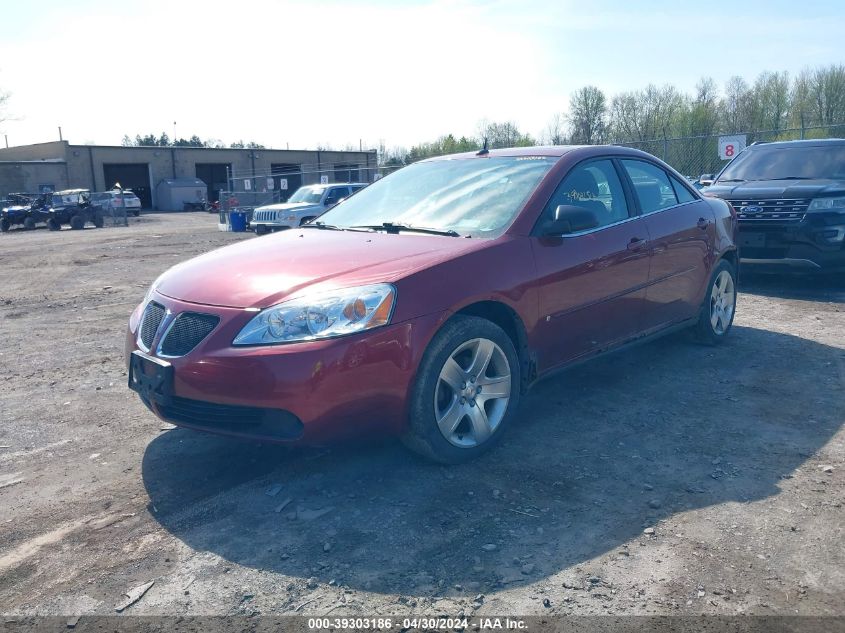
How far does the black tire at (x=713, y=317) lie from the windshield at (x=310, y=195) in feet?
55.3

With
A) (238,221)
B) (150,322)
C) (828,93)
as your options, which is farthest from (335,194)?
(828,93)

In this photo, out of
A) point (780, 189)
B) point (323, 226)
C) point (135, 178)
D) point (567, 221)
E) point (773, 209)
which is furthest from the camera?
point (135, 178)

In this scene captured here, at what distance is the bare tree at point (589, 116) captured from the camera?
3684 cm

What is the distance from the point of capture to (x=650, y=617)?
259cm

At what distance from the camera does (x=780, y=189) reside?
879 cm

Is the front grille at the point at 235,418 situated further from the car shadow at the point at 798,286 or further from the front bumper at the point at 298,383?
the car shadow at the point at 798,286

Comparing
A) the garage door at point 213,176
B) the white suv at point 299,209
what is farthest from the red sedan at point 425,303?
the garage door at point 213,176

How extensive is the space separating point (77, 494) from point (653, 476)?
2886mm

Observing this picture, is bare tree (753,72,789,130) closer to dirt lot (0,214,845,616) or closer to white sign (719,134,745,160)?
white sign (719,134,745,160)

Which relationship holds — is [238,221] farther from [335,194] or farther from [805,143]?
[805,143]

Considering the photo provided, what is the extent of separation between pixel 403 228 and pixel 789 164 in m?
7.22

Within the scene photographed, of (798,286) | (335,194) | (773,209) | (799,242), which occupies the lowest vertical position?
(798,286)

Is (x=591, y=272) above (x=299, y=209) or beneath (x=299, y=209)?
beneath

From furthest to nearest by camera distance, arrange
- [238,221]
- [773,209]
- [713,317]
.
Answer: [238,221], [773,209], [713,317]
